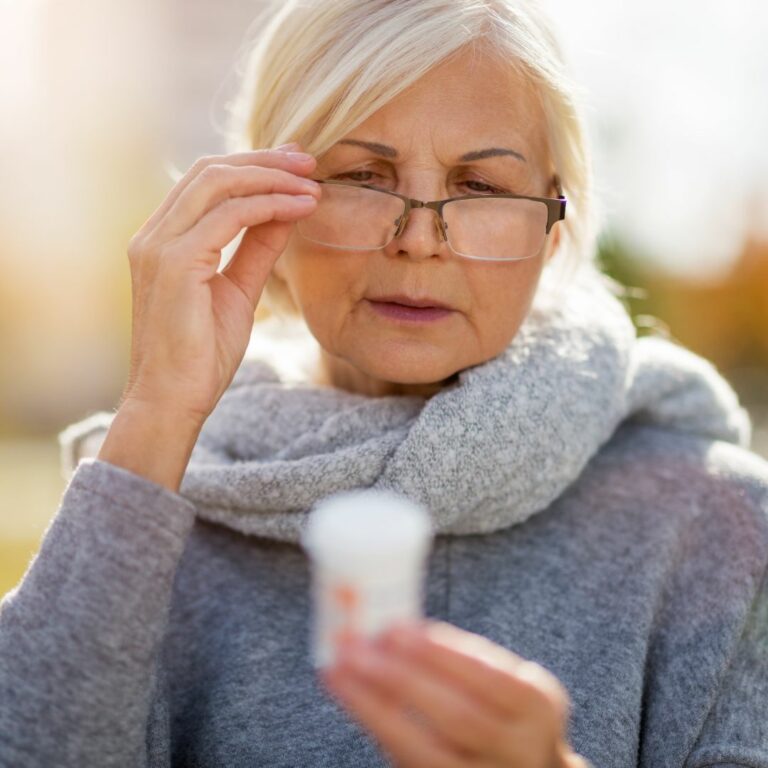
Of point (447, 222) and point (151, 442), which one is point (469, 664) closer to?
point (151, 442)

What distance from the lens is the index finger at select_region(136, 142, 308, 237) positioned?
65.0 inches

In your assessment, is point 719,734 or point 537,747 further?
point 719,734

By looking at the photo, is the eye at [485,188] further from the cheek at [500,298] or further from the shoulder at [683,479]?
the shoulder at [683,479]

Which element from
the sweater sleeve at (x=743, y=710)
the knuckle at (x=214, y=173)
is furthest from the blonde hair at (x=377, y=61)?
the sweater sleeve at (x=743, y=710)

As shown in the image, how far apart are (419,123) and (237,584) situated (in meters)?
0.99

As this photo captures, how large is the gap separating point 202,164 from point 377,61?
37 centimetres

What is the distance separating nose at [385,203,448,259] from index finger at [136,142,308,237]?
0.25 metres

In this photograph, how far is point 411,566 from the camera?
0.96 metres

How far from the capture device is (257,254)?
1.78m

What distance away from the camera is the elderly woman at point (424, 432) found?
5.33ft

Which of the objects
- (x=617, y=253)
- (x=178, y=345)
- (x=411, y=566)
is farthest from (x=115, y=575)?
(x=617, y=253)

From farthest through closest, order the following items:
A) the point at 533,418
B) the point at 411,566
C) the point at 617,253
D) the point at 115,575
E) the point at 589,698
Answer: the point at 617,253, the point at 533,418, the point at 589,698, the point at 115,575, the point at 411,566

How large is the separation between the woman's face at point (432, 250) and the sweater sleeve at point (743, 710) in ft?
2.34

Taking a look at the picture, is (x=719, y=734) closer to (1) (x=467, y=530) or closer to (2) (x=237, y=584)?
(1) (x=467, y=530)
